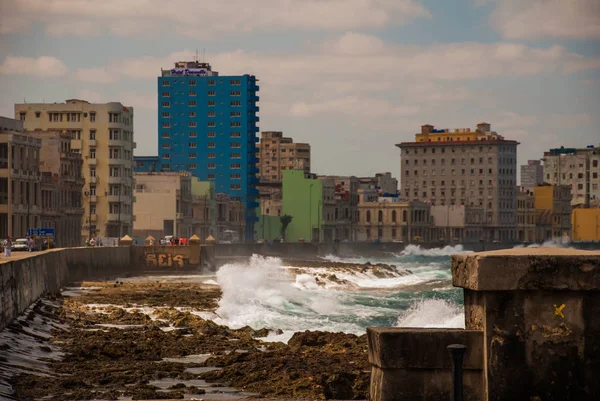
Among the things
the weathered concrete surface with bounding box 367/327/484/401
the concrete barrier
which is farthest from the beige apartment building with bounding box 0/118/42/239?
the concrete barrier

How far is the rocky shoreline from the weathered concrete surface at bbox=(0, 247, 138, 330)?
0.54 meters

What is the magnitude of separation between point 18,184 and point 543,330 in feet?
268

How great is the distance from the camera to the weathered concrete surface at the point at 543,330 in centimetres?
968

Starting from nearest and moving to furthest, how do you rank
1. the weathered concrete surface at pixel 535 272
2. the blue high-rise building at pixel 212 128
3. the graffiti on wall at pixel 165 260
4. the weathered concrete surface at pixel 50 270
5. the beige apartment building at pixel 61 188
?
the weathered concrete surface at pixel 535 272, the weathered concrete surface at pixel 50 270, the graffiti on wall at pixel 165 260, the beige apartment building at pixel 61 188, the blue high-rise building at pixel 212 128

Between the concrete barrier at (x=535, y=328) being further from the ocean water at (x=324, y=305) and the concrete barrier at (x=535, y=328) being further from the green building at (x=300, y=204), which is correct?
the green building at (x=300, y=204)

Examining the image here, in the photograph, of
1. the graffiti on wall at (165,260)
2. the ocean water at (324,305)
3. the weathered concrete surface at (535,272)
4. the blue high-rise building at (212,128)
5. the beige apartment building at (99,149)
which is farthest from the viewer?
the blue high-rise building at (212,128)

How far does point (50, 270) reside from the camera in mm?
45125

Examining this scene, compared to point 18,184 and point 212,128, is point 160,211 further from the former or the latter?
point 212,128

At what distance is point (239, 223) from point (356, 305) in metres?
122

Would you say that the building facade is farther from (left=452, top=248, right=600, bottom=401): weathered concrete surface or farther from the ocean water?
(left=452, top=248, right=600, bottom=401): weathered concrete surface

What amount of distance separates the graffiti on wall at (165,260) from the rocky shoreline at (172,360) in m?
43.4

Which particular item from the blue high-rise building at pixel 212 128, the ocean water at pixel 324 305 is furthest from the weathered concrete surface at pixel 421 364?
the blue high-rise building at pixel 212 128

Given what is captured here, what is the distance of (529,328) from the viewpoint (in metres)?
9.70

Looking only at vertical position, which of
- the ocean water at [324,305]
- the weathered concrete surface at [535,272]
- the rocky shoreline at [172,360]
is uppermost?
the weathered concrete surface at [535,272]
